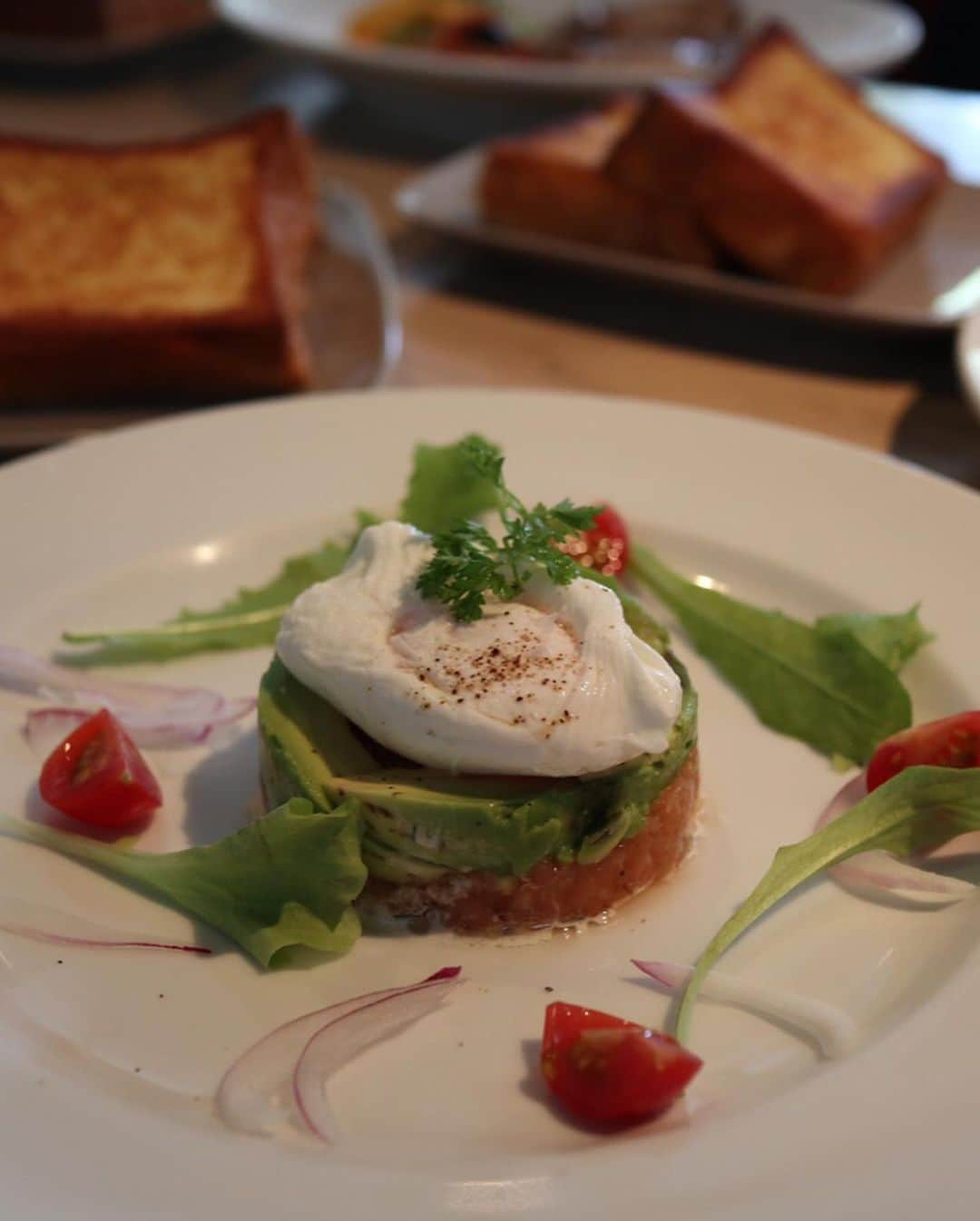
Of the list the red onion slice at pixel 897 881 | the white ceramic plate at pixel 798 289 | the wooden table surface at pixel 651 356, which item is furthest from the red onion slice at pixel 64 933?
the white ceramic plate at pixel 798 289

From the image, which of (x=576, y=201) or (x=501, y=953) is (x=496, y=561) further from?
(x=576, y=201)

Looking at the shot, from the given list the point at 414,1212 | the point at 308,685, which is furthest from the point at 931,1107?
the point at 308,685

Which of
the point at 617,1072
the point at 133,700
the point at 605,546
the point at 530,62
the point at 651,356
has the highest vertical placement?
the point at 617,1072

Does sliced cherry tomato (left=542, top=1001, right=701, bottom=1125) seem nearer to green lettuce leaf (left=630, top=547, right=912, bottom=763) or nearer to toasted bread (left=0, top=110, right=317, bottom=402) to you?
green lettuce leaf (left=630, top=547, right=912, bottom=763)

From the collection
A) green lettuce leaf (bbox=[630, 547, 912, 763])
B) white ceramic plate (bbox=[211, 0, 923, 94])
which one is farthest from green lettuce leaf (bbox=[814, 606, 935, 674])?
white ceramic plate (bbox=[211, 0, 923, 94])

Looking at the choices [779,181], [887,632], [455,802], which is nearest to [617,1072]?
[455,802]

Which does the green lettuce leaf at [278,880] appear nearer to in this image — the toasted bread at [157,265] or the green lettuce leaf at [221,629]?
the green lettuce leaf at [221,629]

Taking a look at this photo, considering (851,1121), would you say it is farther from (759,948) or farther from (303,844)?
(303,844)
